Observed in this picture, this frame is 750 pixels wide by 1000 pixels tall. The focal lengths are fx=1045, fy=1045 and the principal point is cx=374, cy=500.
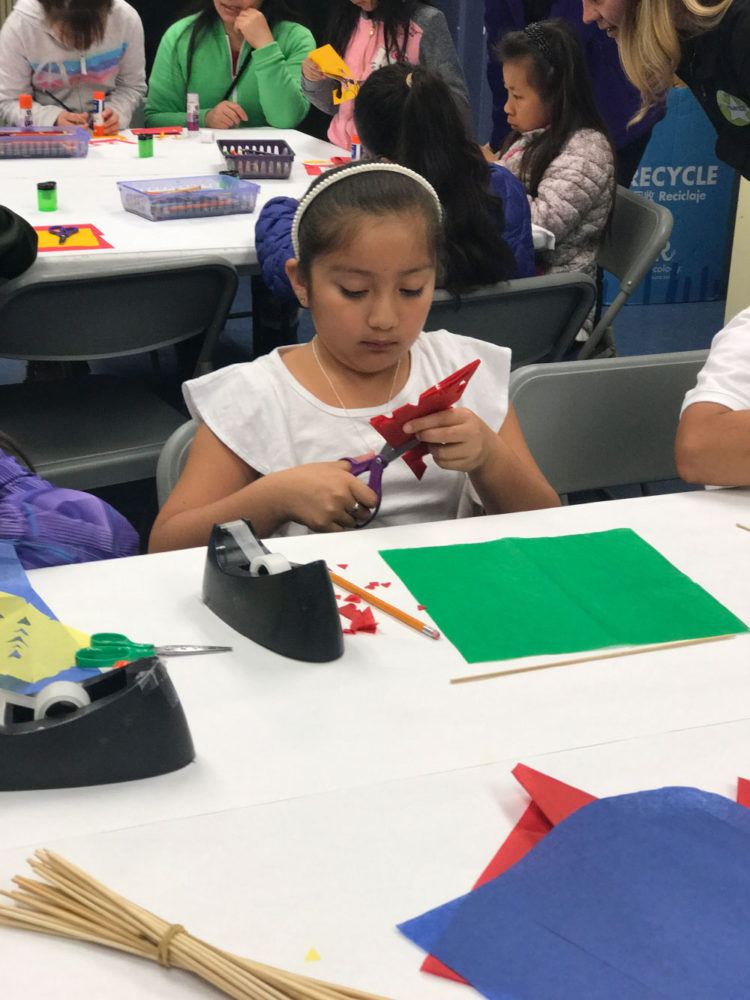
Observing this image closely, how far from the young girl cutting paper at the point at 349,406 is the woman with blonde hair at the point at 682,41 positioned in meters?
0.78

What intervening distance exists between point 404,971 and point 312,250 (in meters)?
1.02

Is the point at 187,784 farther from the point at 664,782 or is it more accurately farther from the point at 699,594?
the point at 699,594

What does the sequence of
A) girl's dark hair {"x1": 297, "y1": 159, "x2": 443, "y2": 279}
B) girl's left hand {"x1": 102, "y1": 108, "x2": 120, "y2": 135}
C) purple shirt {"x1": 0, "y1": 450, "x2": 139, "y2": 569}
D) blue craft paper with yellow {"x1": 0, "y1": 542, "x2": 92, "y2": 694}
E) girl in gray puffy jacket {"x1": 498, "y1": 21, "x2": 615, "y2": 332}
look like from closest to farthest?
blue craft paper with yellow {"x1": 0, "y1": 542, "x2": 92, "y2": 694}, purple shirt {"x1": 0, "y1": 450, "x2": 139, "y2": 569}, girl's dark hair {"x1": 297, "y1": 159, "x2": 443, "y2": 279}, girl in gray puffy jacket {"x1": 498, "y1": 21, "x2": 615, "y2": 332}, girl's left hand {"x1": 102, "y1": 108, "x2": 120, "y2": 135}

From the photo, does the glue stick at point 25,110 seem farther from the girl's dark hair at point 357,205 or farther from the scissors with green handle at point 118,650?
the scissors with green handle at point 118,650

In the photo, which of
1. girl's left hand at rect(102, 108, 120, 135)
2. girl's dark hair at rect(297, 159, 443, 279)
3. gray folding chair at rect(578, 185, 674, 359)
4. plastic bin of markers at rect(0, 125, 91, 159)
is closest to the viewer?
girl's dark hair at rect(297, 159, 443, 279)

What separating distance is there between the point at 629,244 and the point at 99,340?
1417mm

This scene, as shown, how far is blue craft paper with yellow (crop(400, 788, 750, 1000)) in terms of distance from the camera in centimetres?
61

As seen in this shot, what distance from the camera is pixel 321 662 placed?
3.03 ft

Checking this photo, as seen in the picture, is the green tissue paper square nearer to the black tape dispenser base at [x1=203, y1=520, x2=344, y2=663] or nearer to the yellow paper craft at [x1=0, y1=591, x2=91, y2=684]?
the black tape dispenser base at [x1=203, y1=520, x2=344, y2=663]

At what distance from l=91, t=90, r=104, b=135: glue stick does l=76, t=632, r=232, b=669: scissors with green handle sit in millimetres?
3162

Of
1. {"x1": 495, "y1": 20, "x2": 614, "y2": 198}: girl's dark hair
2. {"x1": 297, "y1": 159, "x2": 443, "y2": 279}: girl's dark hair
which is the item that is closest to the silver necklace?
{"x1": 297, "y1": 159, "x2": 443, "y2": 279}: girl's dark hair

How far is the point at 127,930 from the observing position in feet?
2.01

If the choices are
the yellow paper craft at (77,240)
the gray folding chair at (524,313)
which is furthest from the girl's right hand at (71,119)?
the gray folding chair at (524,313)

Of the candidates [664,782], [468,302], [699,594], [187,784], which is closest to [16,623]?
[187,784]
